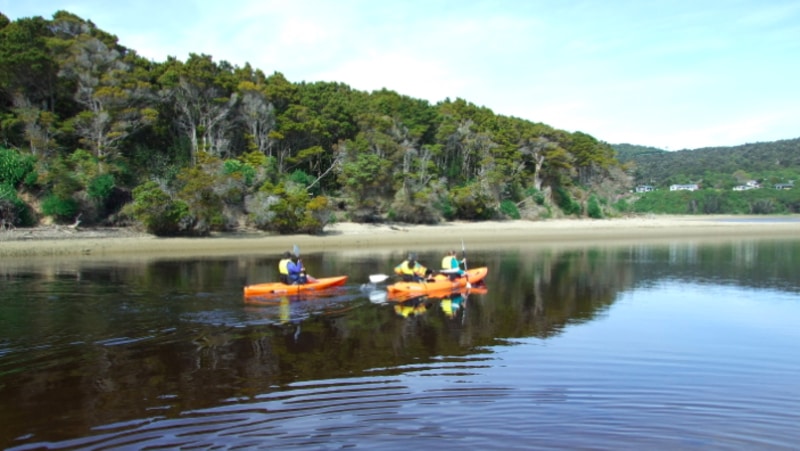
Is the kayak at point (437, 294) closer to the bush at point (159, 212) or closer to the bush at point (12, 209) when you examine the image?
the bush at point (159, 212)

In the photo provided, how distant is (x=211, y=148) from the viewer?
4281 centimetres

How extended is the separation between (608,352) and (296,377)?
5.96 meters

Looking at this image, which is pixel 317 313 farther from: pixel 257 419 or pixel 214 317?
pixel 257 419

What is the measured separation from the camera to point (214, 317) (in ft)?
48.8

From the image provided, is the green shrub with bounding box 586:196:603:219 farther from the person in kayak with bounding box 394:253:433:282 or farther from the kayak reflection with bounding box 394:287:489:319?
the person in kayak with bounding box 394:253:433:282

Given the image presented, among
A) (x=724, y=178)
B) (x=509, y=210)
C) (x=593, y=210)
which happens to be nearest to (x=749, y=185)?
(x=724, y=178)

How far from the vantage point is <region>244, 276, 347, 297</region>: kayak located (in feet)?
58.5

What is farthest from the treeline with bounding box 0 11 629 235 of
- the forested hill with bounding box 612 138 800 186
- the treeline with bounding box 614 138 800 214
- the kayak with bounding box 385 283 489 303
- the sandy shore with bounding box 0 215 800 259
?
the forested hill with bounding box 612 138 800 186

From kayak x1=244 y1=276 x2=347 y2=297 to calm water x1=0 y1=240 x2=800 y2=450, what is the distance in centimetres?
58

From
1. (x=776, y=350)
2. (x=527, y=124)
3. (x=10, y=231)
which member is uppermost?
(x=527, y=124)

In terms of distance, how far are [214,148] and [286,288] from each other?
94.6 feet

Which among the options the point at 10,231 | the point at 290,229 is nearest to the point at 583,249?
the point at 290,229

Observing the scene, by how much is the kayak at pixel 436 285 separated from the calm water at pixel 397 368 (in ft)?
2.52

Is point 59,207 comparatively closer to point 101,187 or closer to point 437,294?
point 101,187
